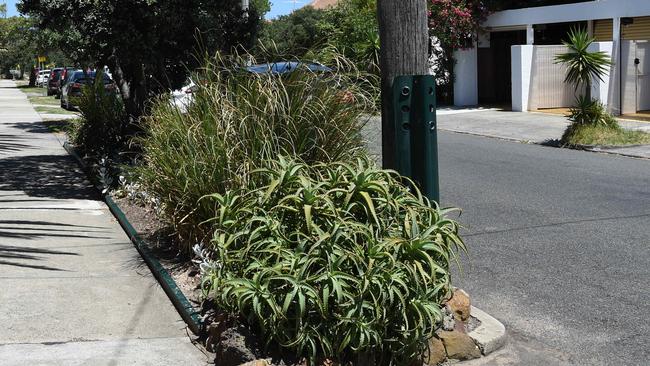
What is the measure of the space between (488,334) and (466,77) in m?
25.0

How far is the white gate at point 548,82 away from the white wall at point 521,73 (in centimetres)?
15

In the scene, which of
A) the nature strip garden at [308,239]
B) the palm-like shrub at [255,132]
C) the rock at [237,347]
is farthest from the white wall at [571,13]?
the rock at [237,347]

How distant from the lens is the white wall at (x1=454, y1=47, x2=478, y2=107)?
29641mm

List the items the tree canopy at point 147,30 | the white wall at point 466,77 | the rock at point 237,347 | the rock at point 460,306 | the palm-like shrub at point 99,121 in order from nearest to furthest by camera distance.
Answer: the rock at point 237,347, the rock at point 460,306, the tree canopy at point 147,30, the palm-like shrub at point 99,121, the white wall at point 466,77

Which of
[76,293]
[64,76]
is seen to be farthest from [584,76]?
[64,76]

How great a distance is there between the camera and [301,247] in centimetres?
512

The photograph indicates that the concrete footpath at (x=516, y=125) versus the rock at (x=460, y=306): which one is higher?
the rock at (x=460, y=306)

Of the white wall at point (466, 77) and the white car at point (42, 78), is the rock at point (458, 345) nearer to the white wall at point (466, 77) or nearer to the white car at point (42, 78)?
the white wall at point (466, 77)

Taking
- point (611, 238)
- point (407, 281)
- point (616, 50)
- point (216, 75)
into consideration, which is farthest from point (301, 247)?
point (616, 50)

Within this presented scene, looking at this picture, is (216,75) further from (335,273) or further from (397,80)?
(335,273)

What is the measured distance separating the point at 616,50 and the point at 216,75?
729 inches

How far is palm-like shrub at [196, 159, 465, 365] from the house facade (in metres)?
19.2

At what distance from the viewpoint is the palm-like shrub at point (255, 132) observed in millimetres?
6953

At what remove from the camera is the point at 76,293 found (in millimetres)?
6812
